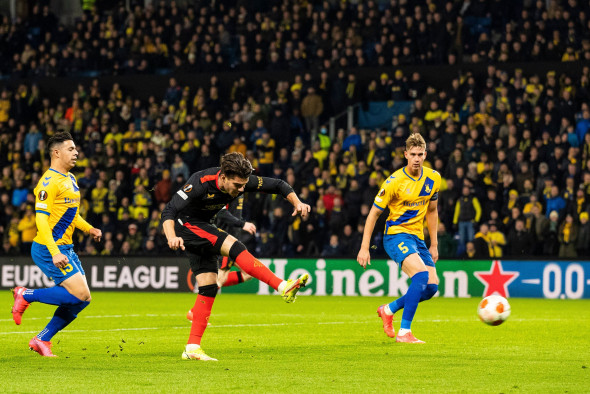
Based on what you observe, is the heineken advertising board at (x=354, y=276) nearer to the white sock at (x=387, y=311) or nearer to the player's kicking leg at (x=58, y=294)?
the white sock at (x=387, y=311)

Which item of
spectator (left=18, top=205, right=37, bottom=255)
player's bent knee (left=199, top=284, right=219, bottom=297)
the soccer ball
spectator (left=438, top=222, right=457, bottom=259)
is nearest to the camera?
player's bent knee (left=199, top=284, right=219, bottom=297)

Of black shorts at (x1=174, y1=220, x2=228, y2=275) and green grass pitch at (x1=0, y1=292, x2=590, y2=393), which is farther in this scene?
black shorts at (x1=174, y1=220, x2=228, y2=275)

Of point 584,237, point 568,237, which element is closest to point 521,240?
point 568,237

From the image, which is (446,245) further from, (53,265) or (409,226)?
(53,265)

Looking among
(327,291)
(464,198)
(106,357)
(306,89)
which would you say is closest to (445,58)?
(306,89)

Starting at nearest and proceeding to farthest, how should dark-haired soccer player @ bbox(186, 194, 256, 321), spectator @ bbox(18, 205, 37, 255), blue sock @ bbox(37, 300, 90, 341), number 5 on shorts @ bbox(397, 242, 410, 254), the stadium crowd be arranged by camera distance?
blue sock @ bbox(37, 300, 90, 341), number 5 on shorts @ bbox(397, 242, 410, 254), dark-haired soccer player @ bbox(186, 194, 256, 321), the stadium crowd, spectator @ bbox(18, 205, 37, 255)

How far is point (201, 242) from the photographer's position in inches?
365

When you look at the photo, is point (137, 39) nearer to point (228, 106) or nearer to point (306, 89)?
point (228, 106)

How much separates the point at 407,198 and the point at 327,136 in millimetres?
14486

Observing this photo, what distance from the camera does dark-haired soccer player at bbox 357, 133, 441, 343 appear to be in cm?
1110

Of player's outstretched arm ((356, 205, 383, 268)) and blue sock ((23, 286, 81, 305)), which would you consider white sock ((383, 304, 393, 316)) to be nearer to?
player's outstretched arm ((356, 205, 383, 268))

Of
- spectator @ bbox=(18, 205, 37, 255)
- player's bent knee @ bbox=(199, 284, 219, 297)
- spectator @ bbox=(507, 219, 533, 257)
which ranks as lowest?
spectator @ bbox=(18, 205, 37, 255)

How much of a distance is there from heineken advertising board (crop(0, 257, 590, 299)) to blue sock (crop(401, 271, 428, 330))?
10.3m

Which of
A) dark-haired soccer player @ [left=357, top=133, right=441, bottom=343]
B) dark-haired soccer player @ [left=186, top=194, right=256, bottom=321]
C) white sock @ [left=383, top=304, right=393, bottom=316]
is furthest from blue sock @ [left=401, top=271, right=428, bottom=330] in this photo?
dark-haired soccer player @ [left=186, top=194, right=256, bottom=321]
